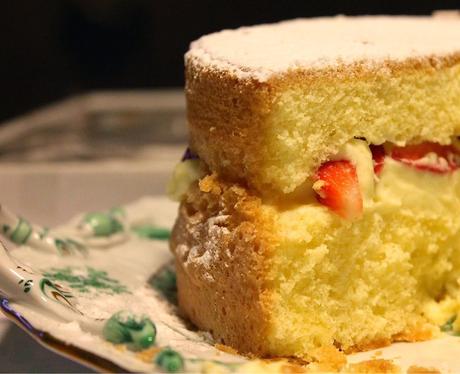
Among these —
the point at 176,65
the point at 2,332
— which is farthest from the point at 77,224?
the point at 176,65

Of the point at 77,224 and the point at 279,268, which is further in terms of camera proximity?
the point at 77,224

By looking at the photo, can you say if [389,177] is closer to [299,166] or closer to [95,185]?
[299,166]

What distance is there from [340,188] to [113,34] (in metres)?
3.16

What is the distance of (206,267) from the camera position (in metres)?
1.48

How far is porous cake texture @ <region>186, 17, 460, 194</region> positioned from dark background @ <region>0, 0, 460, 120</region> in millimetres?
2650

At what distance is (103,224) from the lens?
2.03 meters

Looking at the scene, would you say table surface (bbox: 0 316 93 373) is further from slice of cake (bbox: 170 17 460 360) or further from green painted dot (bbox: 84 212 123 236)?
green painted dot (bbox: 84 212 123 236)

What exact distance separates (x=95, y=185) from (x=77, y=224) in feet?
2.05

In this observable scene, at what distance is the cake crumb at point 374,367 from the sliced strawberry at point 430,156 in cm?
41

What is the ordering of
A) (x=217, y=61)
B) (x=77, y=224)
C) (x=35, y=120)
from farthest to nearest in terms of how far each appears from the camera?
(x=35, y=120), (x=77, y=224), (x=217, y=61)

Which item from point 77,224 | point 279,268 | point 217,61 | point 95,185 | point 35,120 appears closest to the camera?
point 279,268

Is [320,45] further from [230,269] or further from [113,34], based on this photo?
[113,34]

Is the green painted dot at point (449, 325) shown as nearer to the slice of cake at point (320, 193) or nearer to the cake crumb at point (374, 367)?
the slice of cake at point (320, 193)

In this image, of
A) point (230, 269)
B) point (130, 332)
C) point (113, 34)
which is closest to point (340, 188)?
point (230, 269)
